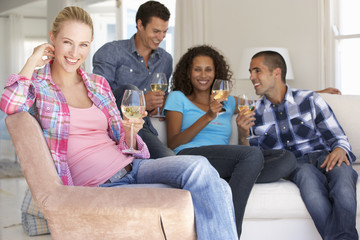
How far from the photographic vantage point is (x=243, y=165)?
2.33 m

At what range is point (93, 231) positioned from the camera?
1.67 m

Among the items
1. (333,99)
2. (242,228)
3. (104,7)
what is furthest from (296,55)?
(104,7)

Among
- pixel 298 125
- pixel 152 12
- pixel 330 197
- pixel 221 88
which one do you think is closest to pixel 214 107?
pixel 221 88

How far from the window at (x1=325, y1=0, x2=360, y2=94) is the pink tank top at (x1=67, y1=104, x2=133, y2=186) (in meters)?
2.85

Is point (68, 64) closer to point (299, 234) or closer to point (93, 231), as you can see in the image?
point (93, 231)

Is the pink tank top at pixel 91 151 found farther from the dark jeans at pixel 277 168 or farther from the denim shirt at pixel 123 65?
the denim shirt at pixel 123 65

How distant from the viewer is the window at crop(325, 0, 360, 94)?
4277mm

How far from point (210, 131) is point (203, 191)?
109 cm

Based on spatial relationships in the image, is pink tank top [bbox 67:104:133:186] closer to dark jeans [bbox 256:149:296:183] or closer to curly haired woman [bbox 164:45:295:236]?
curly haired woman [bbox 164:45:295:236]

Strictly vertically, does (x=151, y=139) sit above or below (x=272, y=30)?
below

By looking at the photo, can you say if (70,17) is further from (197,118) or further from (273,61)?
(273,61)

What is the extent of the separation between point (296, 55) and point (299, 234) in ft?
8.05

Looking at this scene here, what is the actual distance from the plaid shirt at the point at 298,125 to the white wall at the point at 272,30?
161 centimetres

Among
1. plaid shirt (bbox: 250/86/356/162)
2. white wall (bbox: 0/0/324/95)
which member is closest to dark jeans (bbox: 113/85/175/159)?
plaid shirt (bbox: 250/86/356/162)
